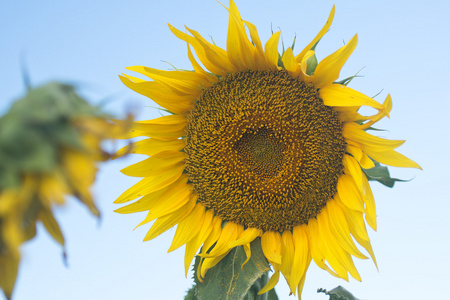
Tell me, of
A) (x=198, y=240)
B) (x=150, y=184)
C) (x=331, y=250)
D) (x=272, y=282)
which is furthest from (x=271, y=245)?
(x=150, y=184)

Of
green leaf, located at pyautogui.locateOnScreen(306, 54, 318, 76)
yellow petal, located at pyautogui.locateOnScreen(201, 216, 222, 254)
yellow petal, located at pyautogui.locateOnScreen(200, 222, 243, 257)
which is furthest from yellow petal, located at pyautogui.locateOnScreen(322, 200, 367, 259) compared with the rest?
green leaf, located at pyautogui.locateOnScreen(306, 54, 318, 76)

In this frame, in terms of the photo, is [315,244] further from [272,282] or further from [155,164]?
[155,164]

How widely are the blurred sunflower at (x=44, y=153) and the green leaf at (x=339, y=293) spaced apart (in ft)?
9.83

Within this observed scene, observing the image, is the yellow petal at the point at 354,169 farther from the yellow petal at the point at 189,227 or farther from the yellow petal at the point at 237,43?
the yellow petal at the point at 189,227

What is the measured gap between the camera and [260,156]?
150 inches

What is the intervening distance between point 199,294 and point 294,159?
1225 mm

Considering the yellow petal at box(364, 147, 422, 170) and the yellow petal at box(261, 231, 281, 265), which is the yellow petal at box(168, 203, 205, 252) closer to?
the yellow petal at box(261, 231, 281, 265)

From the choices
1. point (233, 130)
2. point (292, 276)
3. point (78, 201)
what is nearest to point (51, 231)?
point (78, 201)

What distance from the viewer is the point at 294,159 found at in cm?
373

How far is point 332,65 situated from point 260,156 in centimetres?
84

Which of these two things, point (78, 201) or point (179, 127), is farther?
point (179, 127)

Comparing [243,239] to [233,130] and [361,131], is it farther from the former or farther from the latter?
[361,131]

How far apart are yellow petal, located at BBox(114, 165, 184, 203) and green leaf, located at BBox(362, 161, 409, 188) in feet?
4.75

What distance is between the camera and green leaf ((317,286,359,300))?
4111mm
